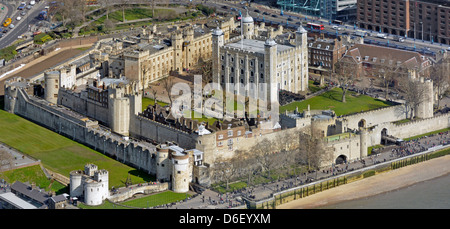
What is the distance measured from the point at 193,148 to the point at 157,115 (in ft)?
39.8

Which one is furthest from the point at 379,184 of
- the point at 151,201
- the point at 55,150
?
the point at 55,150

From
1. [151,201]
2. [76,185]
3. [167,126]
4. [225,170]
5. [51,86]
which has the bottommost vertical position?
[151,201]

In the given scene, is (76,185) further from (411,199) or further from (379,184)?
(411,199)

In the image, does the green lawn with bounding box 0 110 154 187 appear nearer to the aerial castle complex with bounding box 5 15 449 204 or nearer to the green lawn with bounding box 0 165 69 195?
the aerial castle complex with bounding box 5 15 449 204

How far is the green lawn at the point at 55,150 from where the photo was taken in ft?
561

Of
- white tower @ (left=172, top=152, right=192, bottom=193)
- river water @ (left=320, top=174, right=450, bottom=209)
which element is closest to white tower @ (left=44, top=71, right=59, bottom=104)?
white tower @ (left=172, top=152, right=192, bottom=193)

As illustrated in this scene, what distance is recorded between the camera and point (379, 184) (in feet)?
564

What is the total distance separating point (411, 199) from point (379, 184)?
6.76 metres

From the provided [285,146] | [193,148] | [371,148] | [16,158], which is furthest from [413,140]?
[16,158]

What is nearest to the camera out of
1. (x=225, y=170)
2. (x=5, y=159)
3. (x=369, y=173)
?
(x=225, y=170)

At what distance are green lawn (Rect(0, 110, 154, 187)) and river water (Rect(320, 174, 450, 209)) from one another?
93.2 ft

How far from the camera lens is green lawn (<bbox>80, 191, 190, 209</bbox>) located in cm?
15750

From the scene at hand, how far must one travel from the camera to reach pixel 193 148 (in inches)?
6757

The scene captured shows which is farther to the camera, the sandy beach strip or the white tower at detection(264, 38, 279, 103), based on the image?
the white tower at detection(264, 38, 279, 103)
